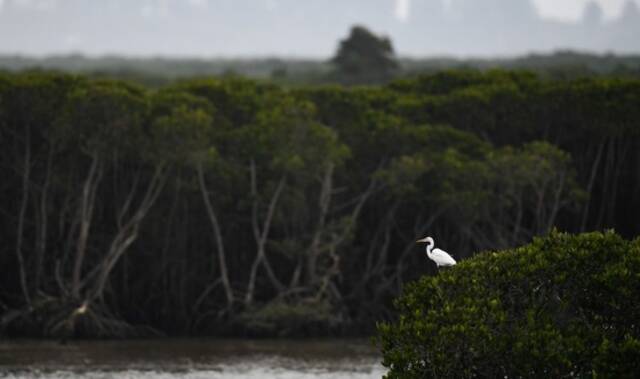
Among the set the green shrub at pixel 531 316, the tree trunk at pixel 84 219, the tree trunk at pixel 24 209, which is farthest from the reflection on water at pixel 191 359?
the green shrub at pixel 531 316

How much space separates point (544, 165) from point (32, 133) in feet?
45.3

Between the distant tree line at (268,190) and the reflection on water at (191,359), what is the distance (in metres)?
1.36

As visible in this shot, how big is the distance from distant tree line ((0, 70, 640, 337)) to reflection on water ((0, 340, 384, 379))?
1.36 meters

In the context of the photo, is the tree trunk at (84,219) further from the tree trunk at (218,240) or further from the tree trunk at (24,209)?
the tree trunk at (218,240)

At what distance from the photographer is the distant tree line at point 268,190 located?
37.0 meters

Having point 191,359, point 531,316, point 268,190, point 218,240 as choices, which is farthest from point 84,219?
point 531,316

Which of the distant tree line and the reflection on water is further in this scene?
the distant tree line

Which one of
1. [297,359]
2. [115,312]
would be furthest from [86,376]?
[115,312]

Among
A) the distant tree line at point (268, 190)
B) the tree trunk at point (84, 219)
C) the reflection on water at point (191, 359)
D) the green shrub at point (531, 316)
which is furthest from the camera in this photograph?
the distant tree line at point (268, 190)

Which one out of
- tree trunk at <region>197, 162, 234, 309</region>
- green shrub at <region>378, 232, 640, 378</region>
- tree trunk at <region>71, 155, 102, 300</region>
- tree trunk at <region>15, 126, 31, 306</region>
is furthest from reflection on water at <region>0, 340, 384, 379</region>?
green shrub at <region>378, 232, 640, 378</region>

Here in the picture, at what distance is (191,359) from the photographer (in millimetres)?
31875

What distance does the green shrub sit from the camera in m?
17.9

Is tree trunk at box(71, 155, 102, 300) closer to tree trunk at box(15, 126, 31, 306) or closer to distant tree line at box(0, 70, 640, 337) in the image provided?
distant tree line at box(0, 70, 640, 337)

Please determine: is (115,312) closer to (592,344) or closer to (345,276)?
(345,276)
